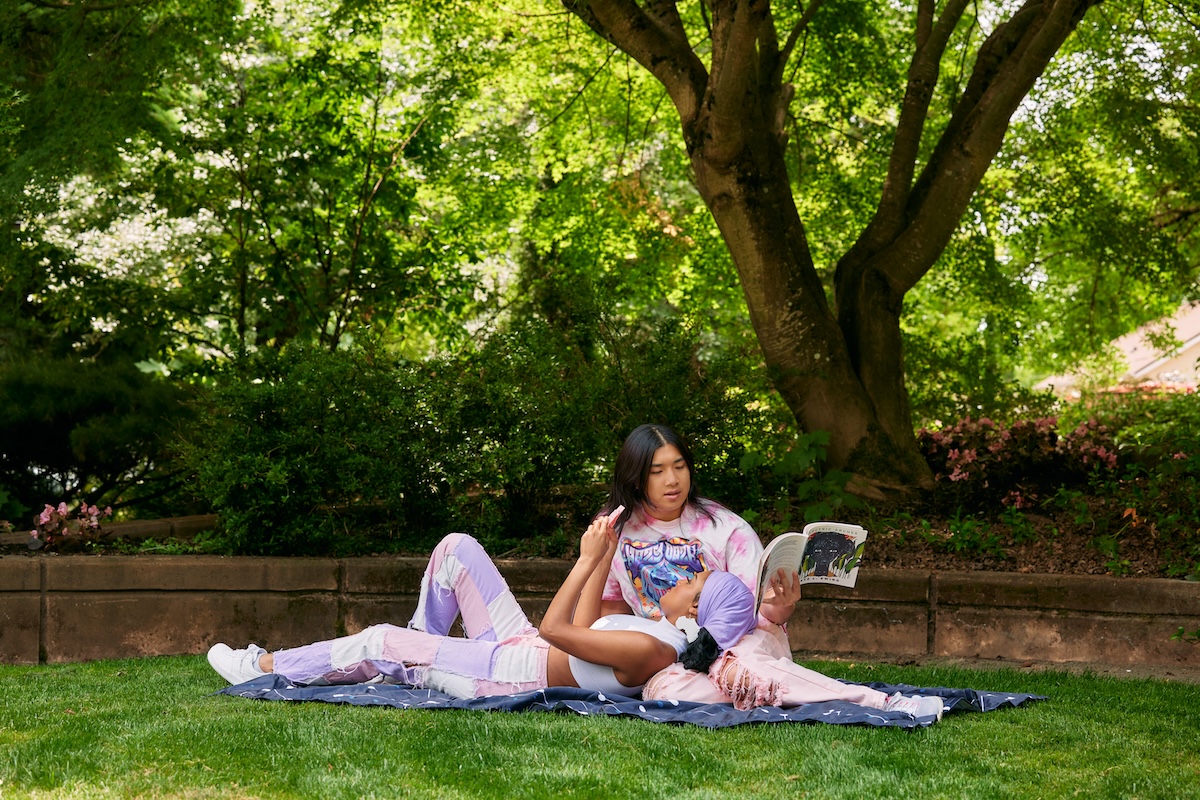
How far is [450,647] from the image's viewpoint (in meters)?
4.78

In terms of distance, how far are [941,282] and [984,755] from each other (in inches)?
390

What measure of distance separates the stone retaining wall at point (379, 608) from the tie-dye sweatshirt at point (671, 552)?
4.76 ft

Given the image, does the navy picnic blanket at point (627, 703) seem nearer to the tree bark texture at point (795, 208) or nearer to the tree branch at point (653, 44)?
the tree bark texture at point (795, 208)

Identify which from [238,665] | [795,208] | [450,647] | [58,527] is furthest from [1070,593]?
[58,527]

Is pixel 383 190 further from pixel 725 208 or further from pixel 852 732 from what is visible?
pixel 852 732

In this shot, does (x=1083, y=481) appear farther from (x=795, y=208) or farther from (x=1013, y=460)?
(x=795, y=208)

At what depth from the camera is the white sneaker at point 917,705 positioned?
14.3 feet

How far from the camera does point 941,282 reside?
516 inches

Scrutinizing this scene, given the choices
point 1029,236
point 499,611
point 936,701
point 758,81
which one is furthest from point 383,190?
point 936,701

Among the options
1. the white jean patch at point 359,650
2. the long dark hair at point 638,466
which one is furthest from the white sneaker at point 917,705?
the white jean patch at point 359,650

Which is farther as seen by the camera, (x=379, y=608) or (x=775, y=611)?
(x=379, y=608)

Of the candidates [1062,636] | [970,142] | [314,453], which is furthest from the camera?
[970,142]

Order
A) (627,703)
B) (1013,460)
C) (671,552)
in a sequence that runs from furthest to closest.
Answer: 1. (1013,460)
2. (671,552)
3. (627,703)

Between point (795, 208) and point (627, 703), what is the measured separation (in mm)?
4589
